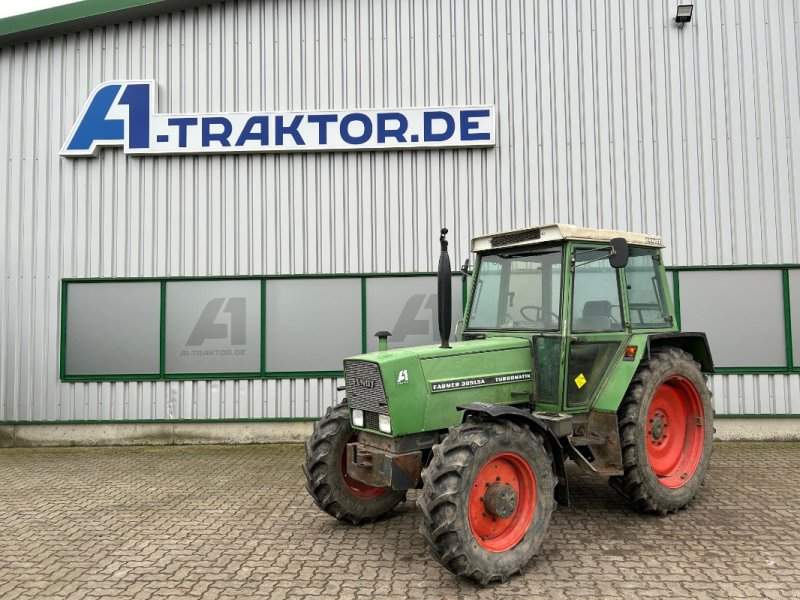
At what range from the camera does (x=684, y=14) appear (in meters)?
8.61

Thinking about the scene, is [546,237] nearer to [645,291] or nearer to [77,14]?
[645,291]

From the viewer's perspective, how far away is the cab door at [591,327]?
15.4 ft

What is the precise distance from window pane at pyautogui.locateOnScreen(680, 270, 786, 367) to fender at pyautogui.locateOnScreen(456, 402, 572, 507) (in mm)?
5382

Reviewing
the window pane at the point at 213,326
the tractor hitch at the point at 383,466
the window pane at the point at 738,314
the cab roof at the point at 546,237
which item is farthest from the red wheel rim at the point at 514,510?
the window pane at the point at 738,314

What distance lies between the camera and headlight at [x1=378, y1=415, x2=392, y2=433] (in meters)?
4.20

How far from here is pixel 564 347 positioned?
460 cm

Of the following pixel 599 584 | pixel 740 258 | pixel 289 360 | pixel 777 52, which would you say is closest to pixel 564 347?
pixel 599 584

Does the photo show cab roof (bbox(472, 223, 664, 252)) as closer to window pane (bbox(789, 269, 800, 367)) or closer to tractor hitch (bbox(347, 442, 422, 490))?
tractor hitch (bbox(347, 442, 422, 490))

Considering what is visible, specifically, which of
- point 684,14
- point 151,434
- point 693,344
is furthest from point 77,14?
point 693,344

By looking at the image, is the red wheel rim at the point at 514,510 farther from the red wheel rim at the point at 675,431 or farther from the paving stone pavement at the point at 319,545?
the red wheel rim at the point at 675,431

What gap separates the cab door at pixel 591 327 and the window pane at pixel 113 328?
670cm

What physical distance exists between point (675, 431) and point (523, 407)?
182 centimetres

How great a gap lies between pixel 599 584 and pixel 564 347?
1.77 metres

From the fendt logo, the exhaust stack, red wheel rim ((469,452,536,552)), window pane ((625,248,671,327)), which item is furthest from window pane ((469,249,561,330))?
the fendt logo
